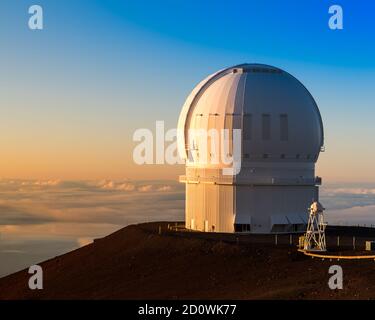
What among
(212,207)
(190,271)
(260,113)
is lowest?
(190,271)

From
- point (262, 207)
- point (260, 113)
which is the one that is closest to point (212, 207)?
point (262, 207)

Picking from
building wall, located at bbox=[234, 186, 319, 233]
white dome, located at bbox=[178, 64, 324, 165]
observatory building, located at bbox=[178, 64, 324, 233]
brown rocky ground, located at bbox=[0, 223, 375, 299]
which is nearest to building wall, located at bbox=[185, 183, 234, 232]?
observatory building, located at bbox=[178, 64, 324, 233]

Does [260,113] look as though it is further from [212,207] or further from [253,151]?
[212,207]

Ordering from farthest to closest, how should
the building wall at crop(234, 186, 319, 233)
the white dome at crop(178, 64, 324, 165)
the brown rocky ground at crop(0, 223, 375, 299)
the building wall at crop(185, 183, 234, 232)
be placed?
1. the building wall at crop(185, 183, 234, 232)
2. the building wall at crop(234, 186, 319, 233)
3. the white dome at crop(178, 64, 324, 165)
4. the brown rocky ground at crop(0, 223, 375, 299)

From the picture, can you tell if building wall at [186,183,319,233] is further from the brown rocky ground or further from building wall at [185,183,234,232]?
the brown rocky ground
